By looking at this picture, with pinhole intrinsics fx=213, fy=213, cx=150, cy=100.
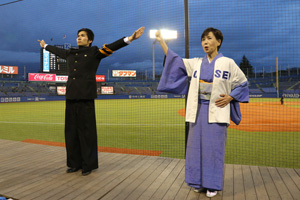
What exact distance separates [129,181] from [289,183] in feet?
6.81

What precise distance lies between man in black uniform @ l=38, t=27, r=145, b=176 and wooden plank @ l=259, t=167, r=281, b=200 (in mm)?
2372

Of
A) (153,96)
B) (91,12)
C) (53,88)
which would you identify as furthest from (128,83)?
(91,12)

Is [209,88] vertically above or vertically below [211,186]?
above

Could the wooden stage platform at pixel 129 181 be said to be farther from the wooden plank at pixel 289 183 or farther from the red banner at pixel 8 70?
the red banner at pixel 8 70

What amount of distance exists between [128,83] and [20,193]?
143 ft

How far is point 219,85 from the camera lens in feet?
7.85

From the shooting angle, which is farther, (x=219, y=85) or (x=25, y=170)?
(x=25, y=170)

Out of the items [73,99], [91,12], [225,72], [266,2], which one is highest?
[91,12]

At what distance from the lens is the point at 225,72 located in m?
2.40

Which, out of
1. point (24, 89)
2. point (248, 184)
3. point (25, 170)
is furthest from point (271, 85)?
point (24, 89)

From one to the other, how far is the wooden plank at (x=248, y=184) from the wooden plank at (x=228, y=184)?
0.17m

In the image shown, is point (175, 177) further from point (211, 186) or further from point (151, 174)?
point (211, 186)

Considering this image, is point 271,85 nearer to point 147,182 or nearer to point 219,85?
point 219,85

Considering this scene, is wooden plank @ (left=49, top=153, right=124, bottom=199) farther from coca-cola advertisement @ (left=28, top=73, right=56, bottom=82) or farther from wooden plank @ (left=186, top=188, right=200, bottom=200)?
coca-cola advertisement @ (left=28, top=73, right=56, bottom=82)
